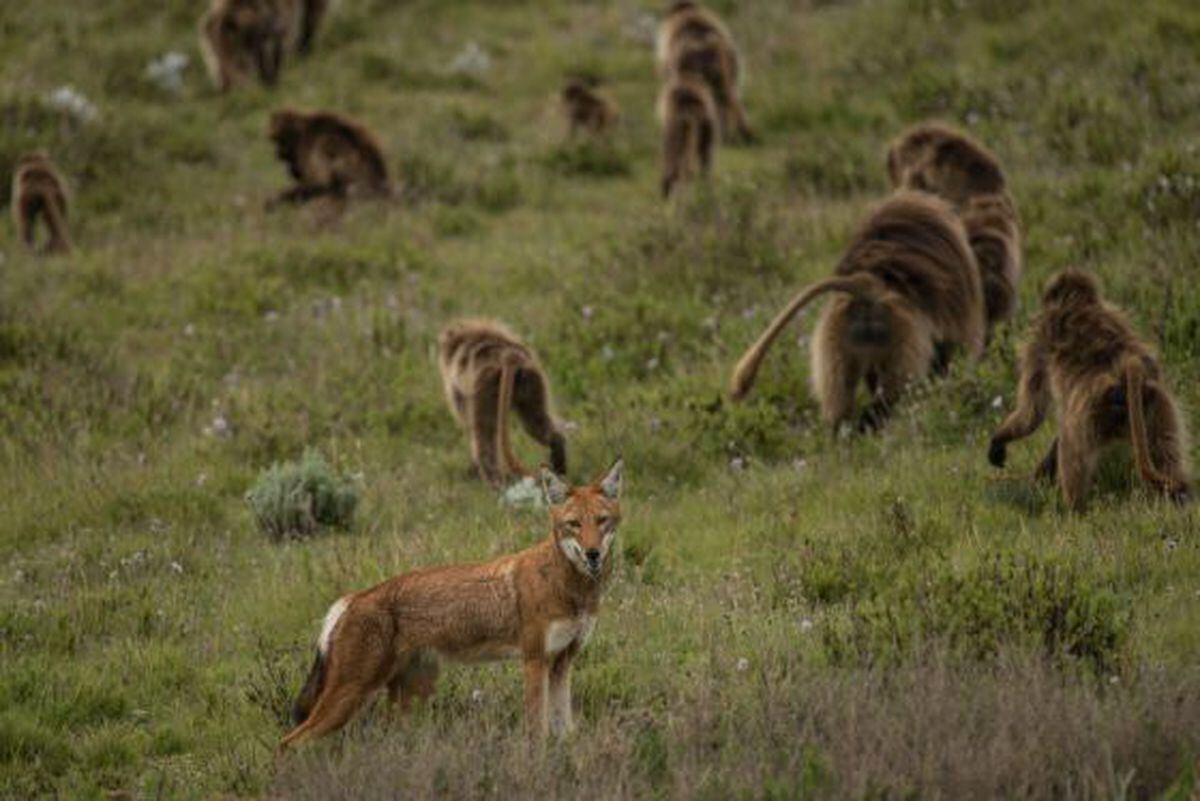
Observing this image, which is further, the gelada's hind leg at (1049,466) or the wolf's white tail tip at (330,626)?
the gelada's hind leg at (1049,466)

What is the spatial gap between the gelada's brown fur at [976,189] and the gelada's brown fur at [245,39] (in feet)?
28.0

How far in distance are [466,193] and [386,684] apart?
33.5ft

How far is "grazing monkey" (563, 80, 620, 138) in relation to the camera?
18000 mm

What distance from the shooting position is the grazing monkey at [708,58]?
709 inches

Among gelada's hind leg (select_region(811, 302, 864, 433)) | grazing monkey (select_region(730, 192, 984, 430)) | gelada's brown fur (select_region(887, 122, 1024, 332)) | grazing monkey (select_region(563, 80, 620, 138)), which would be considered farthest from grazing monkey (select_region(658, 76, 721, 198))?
gelada's hind leg (select_region(811, 302, 864, 433))

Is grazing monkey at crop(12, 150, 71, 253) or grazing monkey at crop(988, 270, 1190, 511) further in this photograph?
grazing monkey at crop(12, 150, 71, 253)

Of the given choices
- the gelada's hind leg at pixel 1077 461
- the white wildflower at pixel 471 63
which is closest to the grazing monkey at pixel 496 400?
the gelada's hind leg at pixel 1077 461

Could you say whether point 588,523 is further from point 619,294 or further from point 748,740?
point 619,294

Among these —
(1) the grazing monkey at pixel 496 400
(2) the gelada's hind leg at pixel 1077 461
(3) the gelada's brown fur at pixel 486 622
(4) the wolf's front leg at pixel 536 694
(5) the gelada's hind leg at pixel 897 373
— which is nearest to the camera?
(4) the wolf's front leg at pixel 536 694

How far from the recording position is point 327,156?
1647 centimetres

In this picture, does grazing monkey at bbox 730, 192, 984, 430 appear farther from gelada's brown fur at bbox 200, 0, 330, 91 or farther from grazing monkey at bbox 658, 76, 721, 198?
gelada's brown fur at bbox 200, 0, 330, 91

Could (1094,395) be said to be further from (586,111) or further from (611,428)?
(586,111)

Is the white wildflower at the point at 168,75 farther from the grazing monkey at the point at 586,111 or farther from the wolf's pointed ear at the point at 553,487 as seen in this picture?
the wolf's pointed ear at the point at 553,487

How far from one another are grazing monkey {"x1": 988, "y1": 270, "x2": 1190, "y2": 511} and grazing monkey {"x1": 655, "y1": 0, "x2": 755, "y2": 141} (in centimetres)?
894
